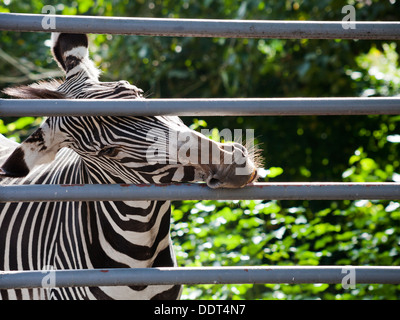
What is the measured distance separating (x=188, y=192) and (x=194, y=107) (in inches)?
10.1

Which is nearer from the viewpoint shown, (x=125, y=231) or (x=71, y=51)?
(x=125, y=231)

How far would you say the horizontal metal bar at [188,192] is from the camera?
1.57m

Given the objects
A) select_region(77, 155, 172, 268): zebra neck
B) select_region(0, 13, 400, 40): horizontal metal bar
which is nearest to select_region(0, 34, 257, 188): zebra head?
select_region(77, 155, 172, 268): zebra neck

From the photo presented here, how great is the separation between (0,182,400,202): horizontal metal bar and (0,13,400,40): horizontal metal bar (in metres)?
0.47

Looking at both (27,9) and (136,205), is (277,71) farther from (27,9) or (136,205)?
(136,205)

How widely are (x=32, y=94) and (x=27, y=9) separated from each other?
5.74 meters

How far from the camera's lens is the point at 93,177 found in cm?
230

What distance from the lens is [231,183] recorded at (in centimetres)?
166

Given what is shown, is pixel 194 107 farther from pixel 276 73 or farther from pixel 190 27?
pixel 276 73

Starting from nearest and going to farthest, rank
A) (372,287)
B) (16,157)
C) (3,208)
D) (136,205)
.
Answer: (16,157)
(136,205)
(3,208)
(372,287)

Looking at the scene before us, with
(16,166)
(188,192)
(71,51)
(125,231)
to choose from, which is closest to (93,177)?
(125,231)

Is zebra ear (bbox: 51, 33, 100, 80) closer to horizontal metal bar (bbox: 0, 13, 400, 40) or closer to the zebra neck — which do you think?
the zebra neck

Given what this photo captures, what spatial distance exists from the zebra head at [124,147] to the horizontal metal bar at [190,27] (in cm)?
38

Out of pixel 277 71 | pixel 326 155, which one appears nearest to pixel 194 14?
pixel 277 71
